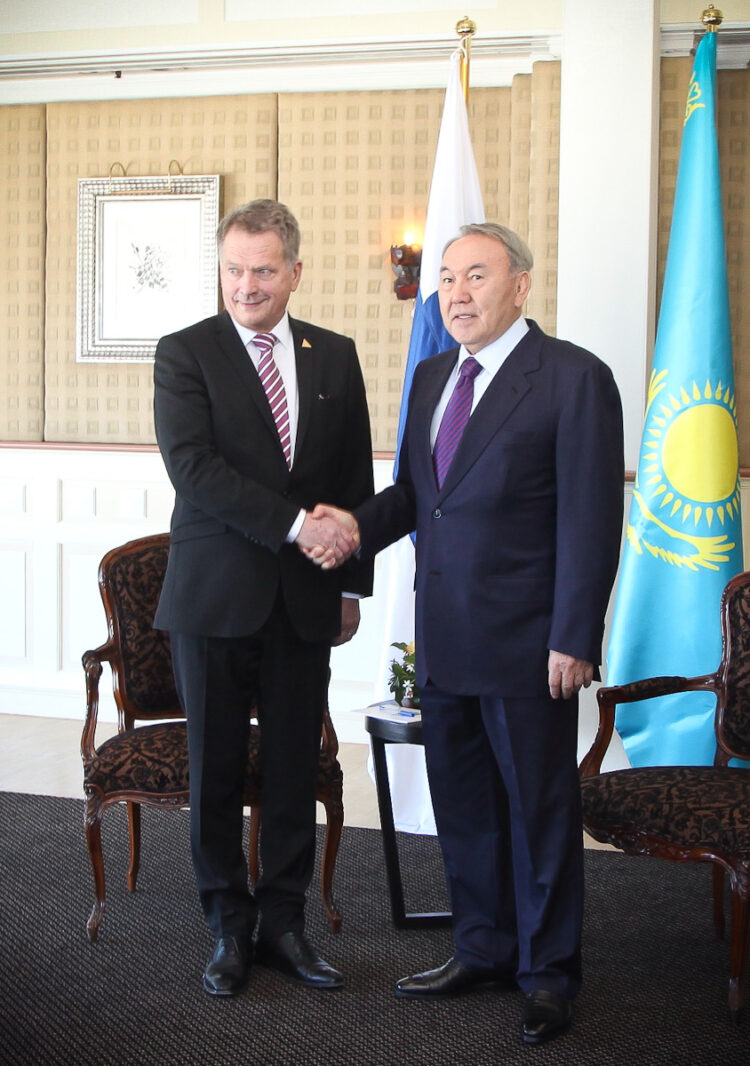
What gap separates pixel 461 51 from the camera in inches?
165

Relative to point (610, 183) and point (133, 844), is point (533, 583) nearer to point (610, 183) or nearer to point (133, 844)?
point (133, 844)

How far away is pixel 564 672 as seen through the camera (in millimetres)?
2395

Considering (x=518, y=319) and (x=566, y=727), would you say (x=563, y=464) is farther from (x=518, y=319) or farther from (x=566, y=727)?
(x=566, y=727)

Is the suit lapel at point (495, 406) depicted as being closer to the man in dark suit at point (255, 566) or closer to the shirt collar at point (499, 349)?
the shirt collar at point (499, 349)

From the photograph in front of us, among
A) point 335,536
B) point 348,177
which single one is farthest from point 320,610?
point 348,177

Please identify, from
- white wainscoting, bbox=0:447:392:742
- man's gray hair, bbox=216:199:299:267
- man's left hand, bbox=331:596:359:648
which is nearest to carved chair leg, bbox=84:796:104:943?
man's left hand, bbox=331:596:359:648

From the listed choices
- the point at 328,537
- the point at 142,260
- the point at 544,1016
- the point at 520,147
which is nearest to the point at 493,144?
the point at 520,147

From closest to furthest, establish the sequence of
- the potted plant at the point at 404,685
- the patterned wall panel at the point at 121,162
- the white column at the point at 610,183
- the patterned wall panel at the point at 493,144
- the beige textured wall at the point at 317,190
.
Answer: the potted plant at the point at 404,685
the white column at the point at 610,183
the beige textured wall at the point at 317,190
the patterned wall panel at the point at 493,144
the patterned wall panel at the point at 121,162

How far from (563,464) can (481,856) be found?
0.92 m

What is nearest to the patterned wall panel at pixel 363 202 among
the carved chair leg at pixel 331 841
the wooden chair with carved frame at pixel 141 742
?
the wooden chair with carved frame at pixel 141 742

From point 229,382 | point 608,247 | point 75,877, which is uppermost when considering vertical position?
point 608,247

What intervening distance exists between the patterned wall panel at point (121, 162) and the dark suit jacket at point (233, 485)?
282cm

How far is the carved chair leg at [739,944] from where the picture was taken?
255cm

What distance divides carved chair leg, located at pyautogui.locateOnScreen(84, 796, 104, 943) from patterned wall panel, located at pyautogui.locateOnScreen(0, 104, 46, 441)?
9.61ft
